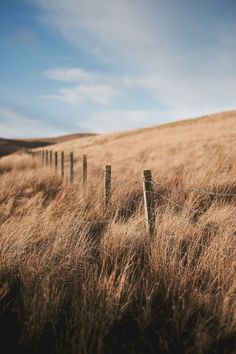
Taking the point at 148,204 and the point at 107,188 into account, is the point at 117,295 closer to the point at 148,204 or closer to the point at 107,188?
the point at 148,204

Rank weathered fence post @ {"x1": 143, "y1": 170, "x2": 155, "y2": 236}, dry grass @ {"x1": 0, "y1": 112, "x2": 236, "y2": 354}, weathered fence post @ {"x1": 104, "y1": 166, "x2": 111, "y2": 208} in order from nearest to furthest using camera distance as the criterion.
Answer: dry grass @ {"x1": 0, "y1": 112, "x2": 236, "y2": 354} → weathered fence post @ {"x1": 143, "y1": 170, "x2": 155, "y2": 236} → weathered fence post @ {"x1": 104, "y1": 166, "x2": 111, "y2": 208}

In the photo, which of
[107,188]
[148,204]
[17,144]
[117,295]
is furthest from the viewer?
[17,144]

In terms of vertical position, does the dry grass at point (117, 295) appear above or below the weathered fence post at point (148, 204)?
below

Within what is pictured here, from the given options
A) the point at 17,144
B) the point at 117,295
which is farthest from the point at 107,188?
the point at 17,144

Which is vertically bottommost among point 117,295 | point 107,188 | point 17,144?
point 117,295

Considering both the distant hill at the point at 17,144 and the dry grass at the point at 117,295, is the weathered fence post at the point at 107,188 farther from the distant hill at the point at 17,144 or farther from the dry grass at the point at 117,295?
the distant hill at the point at 17,144

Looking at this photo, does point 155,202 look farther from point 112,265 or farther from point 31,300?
point 31,300

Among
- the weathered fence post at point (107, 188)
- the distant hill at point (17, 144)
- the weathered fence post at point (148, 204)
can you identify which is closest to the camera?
the weathered fence post at point (148, 204)

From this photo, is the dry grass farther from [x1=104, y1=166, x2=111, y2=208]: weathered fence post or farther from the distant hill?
the distant hill

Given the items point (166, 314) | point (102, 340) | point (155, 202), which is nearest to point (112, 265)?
point (166, 314)

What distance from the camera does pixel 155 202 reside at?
18.6 ft

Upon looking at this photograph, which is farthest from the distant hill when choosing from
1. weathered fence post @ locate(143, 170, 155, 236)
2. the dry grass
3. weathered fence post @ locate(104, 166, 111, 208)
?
the dry grass

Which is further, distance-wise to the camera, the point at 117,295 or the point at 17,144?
the point at 17,144

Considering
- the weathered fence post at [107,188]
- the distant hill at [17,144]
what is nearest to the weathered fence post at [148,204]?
the weathered fence post at [107,188]
